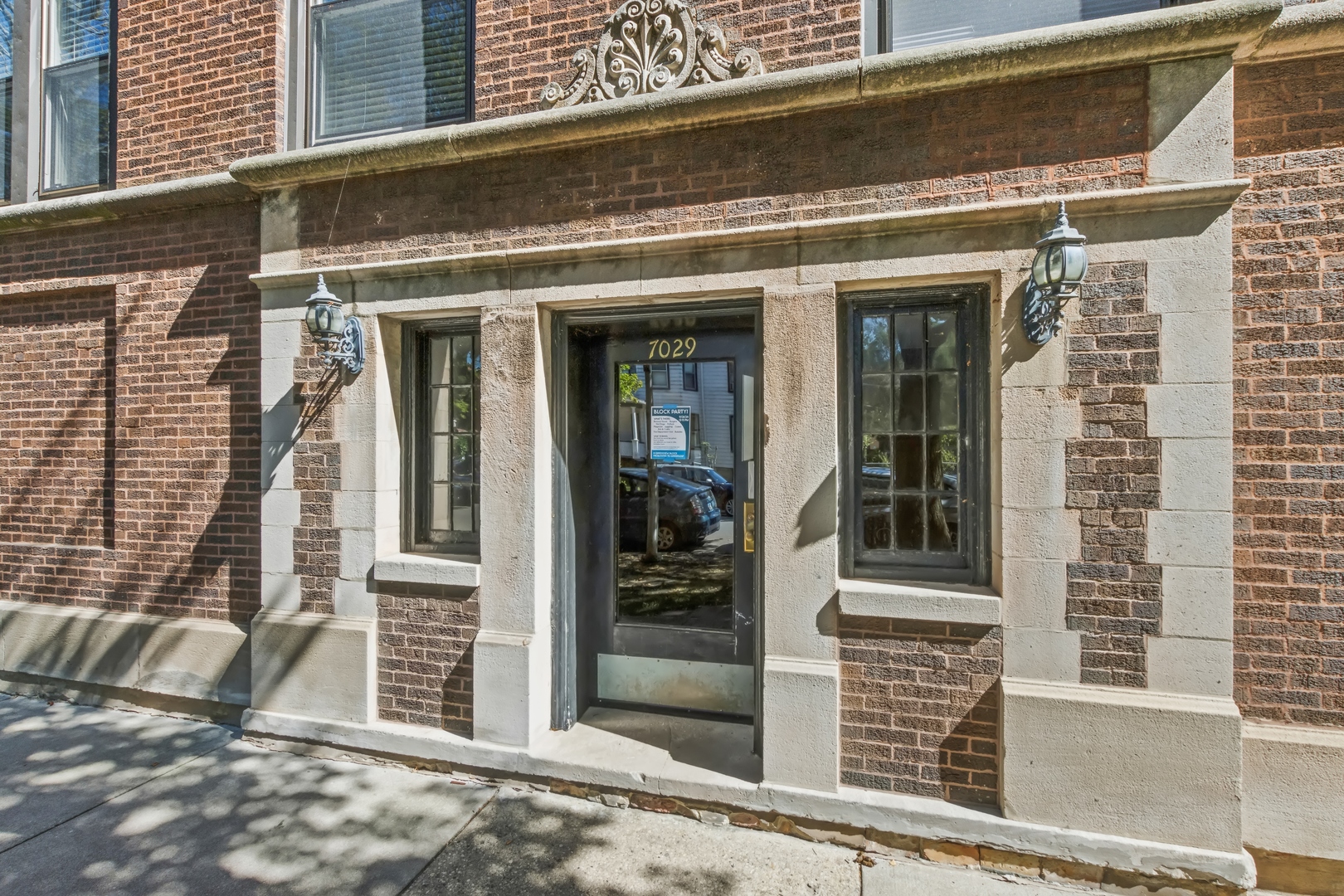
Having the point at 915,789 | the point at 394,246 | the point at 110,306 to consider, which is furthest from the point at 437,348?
the point at 915,789

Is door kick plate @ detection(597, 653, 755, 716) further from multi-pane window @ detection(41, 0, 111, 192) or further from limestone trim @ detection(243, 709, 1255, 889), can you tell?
multi-pane window @ detection(41, 0, 111, 192)

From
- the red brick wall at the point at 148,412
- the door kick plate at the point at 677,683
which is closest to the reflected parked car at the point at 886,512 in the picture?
the door kick plate at the point at 677,683

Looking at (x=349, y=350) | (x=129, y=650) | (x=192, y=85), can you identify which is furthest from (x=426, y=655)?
(x=192, y=85)

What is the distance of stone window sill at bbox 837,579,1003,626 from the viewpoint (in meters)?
3.03

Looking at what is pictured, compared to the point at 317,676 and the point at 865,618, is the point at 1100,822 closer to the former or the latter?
the point at 865,618

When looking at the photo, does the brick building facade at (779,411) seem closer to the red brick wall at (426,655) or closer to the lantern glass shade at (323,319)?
the red brick wall at (426,655)

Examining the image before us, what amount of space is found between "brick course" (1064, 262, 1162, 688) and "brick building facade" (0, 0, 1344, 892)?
0.02m

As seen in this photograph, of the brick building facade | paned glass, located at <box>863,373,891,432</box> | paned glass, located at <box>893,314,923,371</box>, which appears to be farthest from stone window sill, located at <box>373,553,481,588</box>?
paned glass, located at <box>893,314,923,371</box>

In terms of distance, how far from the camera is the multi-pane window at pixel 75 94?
5.12 m

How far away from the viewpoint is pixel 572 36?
3.71m

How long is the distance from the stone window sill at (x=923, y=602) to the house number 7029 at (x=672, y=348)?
166cm

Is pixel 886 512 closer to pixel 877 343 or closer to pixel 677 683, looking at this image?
pixel 877 343

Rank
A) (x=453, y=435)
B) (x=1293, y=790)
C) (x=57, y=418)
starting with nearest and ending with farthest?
(x=1293, y=790), (x=453, y=435), (x=57, y=418)

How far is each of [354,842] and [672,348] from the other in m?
3.18
